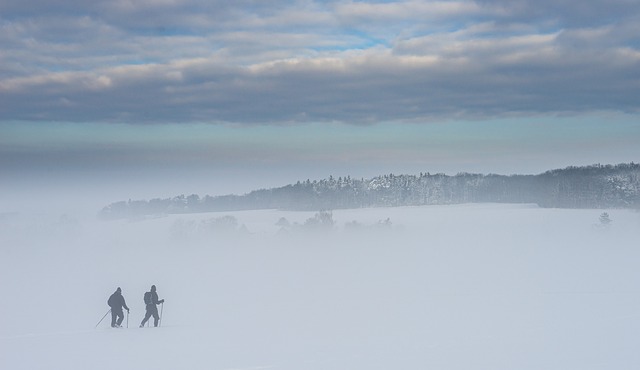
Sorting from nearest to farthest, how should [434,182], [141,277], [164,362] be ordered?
[164,362], [141,277], [434,182]

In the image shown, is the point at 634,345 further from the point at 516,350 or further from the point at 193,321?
the point at 193,321

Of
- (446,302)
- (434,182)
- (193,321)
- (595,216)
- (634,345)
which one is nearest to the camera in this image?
(634,345)

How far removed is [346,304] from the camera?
3059 cm

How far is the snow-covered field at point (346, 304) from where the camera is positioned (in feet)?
56.5

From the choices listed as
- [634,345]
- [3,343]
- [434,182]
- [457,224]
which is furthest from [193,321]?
[434,182]

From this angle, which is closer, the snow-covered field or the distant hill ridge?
the snow-covered field

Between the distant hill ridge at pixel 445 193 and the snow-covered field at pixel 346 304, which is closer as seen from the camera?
the snow-covered field at pixel 346 304

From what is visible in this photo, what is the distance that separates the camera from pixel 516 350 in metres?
17.9

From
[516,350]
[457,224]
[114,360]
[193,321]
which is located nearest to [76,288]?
[193,321]

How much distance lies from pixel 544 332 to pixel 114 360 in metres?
12.5

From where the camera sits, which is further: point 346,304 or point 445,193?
point 445,193

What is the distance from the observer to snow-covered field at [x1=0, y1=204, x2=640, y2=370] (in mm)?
17219

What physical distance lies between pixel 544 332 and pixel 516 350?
3454 millimetres

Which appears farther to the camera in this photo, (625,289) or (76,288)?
(76,288)
